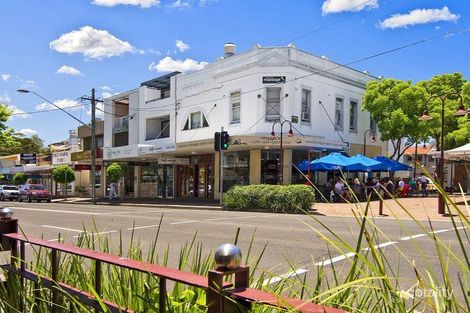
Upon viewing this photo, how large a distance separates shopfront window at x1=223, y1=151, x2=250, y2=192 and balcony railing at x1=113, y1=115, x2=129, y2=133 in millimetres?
11932

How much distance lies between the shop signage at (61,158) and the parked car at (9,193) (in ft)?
18.9

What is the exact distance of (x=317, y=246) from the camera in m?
9.41

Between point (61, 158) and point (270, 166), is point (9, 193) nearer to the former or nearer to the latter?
point (61, 158)

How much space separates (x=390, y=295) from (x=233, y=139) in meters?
23.7

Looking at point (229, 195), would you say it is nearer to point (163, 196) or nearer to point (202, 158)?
point (202, 158)

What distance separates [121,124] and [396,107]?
21706 mm

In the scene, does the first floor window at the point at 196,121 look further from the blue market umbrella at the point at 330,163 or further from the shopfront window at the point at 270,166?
the blue market umbrella at the point at 330,163

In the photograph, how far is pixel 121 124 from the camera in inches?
1517

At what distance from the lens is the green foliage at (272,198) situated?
65.5 feet

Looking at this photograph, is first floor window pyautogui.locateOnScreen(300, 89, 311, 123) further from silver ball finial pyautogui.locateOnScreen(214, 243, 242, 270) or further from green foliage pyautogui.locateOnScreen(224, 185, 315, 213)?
silver ball finial pyautogui.locateOnScreen(214, 243, 242, 270)

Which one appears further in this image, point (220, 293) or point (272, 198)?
point (272, 198)

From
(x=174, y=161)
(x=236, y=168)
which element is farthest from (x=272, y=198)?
(x=174, y=161)

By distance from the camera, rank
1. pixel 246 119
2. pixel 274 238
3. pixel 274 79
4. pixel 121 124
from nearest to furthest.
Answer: pixel 274 238, pixel 274 79, pixel 246 119, pixel 121 124

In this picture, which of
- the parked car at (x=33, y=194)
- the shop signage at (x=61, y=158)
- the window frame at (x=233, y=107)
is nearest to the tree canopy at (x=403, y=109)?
the window frame at (x=233, y=107)
